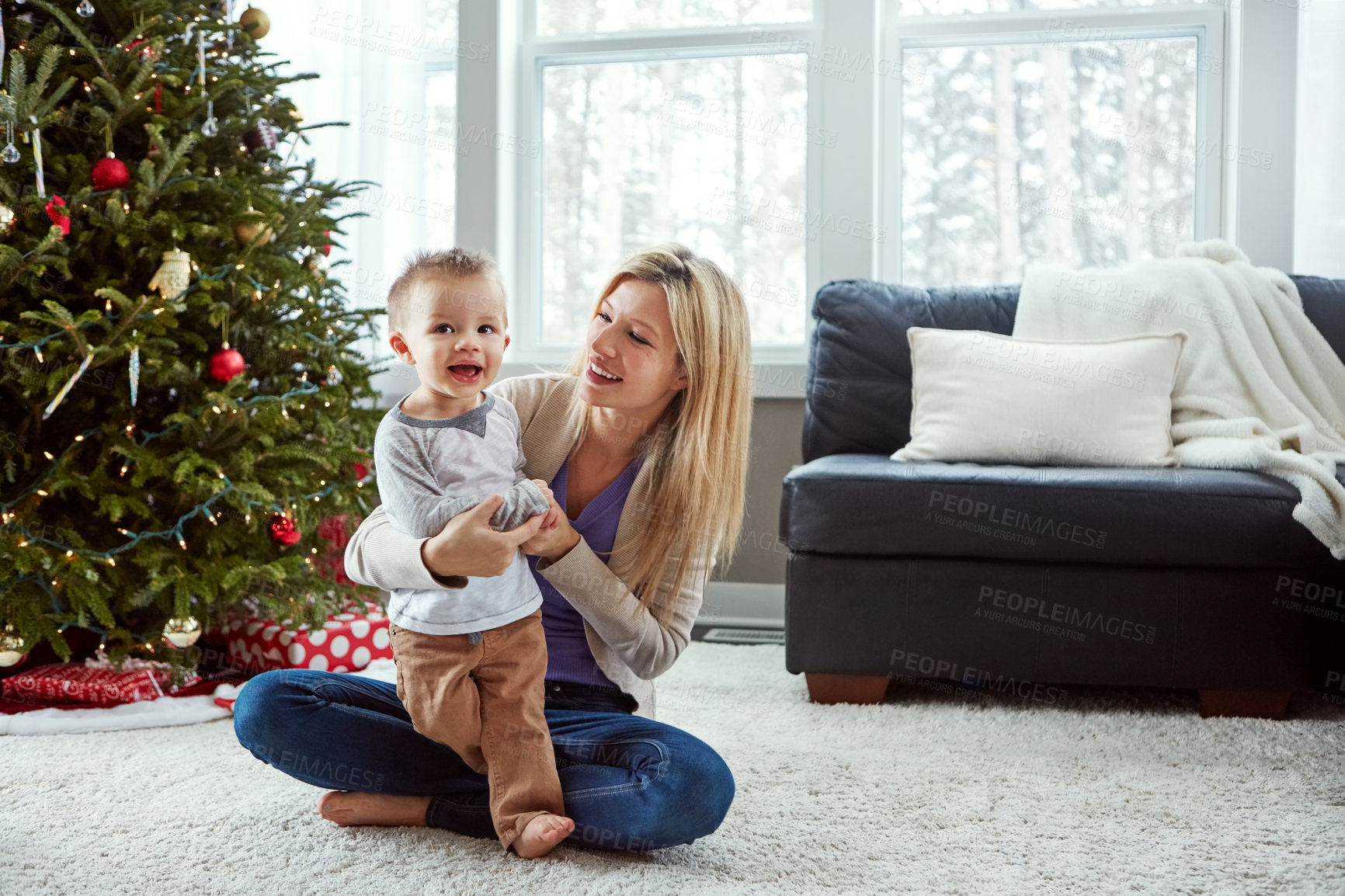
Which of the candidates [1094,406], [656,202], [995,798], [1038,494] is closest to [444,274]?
[995,798]

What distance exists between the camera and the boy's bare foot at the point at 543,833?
1281mm

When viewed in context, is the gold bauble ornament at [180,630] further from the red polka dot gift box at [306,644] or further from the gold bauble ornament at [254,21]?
the gold bauble ornament at [254,21]

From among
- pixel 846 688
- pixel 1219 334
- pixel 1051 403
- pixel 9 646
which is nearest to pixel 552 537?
pixel 846 688

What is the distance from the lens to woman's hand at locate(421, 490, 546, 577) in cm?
119

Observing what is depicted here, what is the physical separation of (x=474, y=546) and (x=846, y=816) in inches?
28.6

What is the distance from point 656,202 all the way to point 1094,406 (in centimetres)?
158

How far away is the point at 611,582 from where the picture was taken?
139cm

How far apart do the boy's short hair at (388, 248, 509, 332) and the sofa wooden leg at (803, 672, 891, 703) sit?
123 centimetres

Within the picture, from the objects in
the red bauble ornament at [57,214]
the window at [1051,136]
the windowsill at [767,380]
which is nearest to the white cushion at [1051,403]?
the windowsill at [767,380]

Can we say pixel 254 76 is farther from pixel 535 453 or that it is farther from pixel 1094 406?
pixel 1094 406

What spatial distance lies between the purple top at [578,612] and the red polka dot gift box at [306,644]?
3.03ft

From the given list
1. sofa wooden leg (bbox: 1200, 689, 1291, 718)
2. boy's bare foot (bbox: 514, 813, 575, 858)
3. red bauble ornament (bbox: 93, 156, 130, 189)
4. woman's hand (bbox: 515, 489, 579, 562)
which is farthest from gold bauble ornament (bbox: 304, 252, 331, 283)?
sofa wooden leg (bbox: 1200, 689, 1291, 718)

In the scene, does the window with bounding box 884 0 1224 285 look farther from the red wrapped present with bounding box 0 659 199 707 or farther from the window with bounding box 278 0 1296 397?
the red wrapped present with bounding box 0 659 199 707

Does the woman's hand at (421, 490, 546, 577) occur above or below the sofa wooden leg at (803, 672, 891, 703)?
above
